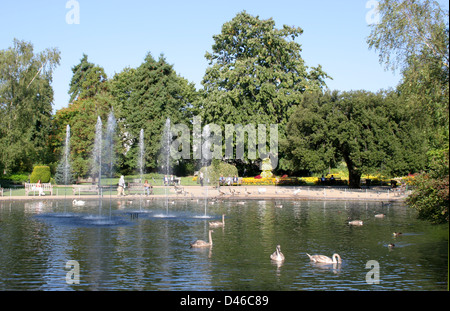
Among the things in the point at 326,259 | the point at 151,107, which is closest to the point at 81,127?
the point at 151,107

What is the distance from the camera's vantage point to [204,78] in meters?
64.1

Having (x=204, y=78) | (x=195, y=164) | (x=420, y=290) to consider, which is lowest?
(x=420, y=290)

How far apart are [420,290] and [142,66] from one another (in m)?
59.9

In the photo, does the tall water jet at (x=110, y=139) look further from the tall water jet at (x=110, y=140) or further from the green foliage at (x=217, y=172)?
the green foliage at (x=217, y=172)

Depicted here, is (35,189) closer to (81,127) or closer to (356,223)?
(81,127)

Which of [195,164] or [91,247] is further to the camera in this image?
[195,164]

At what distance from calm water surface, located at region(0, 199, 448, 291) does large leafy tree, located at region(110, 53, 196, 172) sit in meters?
34.8

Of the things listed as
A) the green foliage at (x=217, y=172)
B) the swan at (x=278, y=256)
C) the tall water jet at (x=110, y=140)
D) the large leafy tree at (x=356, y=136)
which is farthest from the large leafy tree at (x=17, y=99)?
the swan at (x=278, y=256)

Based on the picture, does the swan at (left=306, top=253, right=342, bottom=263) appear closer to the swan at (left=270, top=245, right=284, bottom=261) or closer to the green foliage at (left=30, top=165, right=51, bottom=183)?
the swan at (left=270, top=245, right=284, bottom=261)

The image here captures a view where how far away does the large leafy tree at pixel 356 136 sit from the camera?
48938mm

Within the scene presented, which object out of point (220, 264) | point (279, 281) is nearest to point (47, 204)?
point (220, 264)

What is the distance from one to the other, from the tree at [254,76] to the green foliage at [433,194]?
1463 inches

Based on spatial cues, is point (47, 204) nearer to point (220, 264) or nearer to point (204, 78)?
point (220, 264)
